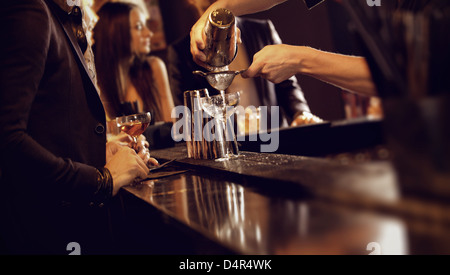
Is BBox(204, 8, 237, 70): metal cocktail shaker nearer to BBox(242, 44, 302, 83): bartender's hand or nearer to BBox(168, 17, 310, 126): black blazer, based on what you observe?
BBox(242, 44, 302, 83): bartender's hand

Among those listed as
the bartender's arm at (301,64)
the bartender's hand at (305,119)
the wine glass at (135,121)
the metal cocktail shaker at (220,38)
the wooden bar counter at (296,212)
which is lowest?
the wooden bar counter at (296,212)

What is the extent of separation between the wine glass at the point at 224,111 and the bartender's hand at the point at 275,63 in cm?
12

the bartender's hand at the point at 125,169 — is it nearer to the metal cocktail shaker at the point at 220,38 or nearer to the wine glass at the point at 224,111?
the wine glass at the point at 224,111

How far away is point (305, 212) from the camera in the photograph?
2.49 feet

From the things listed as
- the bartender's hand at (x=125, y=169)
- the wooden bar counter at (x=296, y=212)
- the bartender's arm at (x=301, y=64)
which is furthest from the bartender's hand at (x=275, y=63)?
the bartender's hand at (x=125, y=169)

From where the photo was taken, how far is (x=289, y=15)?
4.43 metres

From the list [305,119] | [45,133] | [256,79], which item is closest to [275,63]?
[45,133]

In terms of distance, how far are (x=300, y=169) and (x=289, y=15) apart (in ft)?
12.2

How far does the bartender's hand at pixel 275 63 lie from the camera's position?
5.20 feet

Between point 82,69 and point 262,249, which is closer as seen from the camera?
point 262,249

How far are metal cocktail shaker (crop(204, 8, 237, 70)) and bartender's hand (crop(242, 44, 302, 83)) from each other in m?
0.10

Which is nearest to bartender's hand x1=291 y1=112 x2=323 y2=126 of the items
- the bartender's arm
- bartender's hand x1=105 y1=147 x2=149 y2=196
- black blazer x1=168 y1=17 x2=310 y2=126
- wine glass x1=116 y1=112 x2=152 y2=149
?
black blazer x1=168 y1=17 x2=310 y2=126
